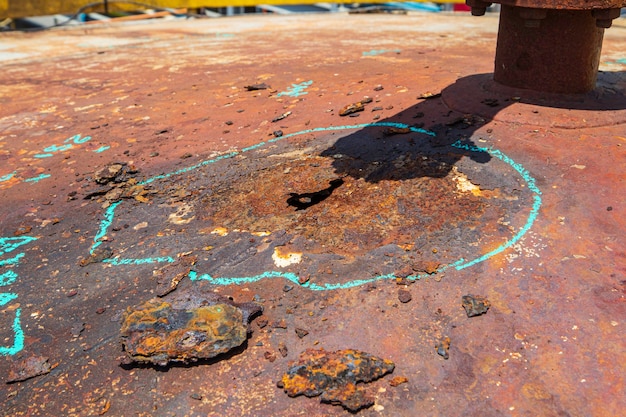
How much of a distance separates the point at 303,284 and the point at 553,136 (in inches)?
86.8

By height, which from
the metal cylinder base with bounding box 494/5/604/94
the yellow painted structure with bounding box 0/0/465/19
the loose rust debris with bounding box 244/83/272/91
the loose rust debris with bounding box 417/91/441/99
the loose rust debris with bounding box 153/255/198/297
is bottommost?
the loose rust debris with bounding box 153/255/198/297

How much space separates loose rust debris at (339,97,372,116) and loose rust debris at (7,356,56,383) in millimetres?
3031

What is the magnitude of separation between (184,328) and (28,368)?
0.73 meters

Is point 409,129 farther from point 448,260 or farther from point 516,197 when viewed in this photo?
point 448,260

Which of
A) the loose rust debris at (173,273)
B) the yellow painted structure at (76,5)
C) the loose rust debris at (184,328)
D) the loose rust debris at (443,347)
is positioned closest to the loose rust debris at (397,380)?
the loose rust debris at (443,347)

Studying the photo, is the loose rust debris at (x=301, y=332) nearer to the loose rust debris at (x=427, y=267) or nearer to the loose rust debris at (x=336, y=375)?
the loose rust debris at (x=336, y=375)

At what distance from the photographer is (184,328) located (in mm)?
2480

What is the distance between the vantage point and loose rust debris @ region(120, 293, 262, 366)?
237 centimetres

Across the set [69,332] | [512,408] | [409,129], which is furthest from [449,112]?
[69,332]

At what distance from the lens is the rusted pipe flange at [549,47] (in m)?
3.91

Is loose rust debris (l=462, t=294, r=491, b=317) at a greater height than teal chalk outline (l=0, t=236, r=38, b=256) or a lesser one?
greater

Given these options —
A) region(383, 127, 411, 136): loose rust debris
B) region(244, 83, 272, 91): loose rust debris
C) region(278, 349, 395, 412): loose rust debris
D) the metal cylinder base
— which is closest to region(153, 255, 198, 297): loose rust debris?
region(278, 349, 395, 412): loose rust debris

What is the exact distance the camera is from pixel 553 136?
369 centimetres

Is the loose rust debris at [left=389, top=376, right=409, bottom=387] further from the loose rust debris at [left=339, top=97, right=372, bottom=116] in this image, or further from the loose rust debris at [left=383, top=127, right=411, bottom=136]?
the loose rust debris at [left=339, top=97, right=372, bottom=116]
